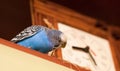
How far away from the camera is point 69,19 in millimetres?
1732

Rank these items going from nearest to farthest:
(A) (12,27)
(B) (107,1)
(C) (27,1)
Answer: (A) (12,27) → (C) (27,1) → (B) (107,1)

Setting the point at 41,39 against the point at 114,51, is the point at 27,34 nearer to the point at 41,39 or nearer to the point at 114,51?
the point at 41,39

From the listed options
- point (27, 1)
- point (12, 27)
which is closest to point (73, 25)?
point (27, 1)

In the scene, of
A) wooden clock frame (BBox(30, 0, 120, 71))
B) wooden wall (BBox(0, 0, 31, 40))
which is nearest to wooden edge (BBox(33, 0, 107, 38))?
wooden clock frame (BBox(30, 0, 120, 71))

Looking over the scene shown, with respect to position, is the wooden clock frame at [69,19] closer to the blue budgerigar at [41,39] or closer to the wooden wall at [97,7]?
the wooden wall at [97,7]

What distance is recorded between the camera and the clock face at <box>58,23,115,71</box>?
5.06 feet

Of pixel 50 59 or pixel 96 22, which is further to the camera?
pixel 96 22

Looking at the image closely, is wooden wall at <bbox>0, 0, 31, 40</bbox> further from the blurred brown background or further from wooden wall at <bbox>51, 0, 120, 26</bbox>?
wooden wall at <bbox>51, 0, 120, 26</bbox>

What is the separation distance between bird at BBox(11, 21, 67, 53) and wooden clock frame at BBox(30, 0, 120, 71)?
1.34 ft

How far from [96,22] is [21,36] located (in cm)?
83

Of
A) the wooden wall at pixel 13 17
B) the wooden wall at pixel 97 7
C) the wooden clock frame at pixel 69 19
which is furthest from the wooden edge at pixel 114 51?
the wooden wall at pixel 13 17

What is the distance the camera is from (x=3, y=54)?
3.03 ft

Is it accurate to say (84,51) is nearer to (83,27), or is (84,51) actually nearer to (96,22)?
(83,27)

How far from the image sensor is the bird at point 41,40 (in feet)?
3.53
